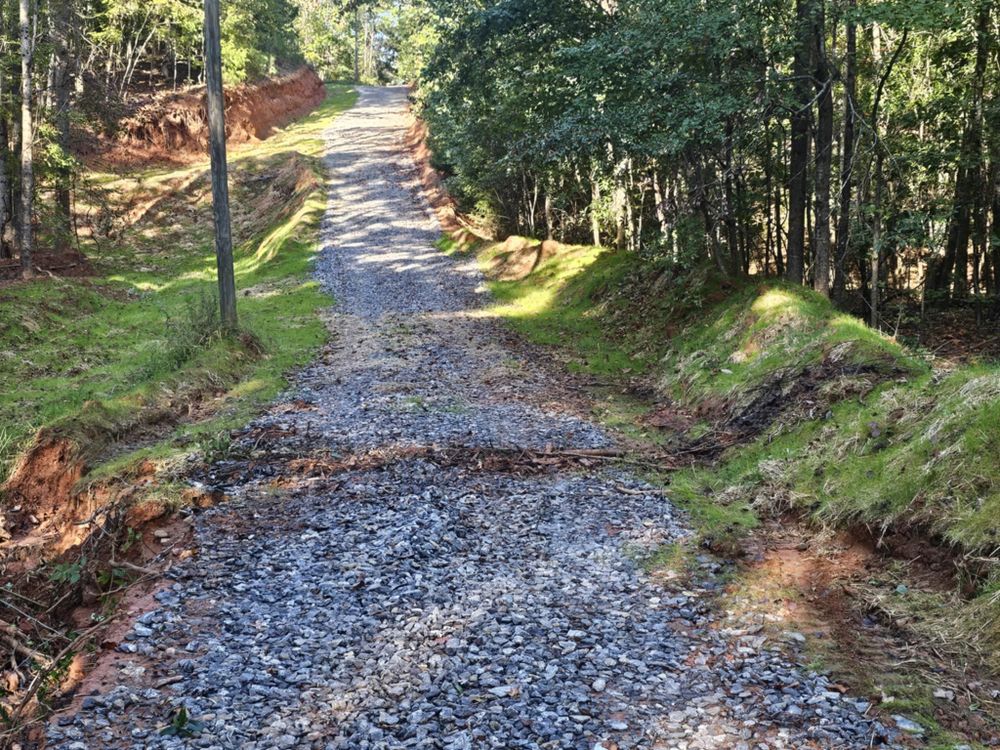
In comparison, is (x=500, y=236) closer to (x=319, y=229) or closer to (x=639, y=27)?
(x=319, y=229)

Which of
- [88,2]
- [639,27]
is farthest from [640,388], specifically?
[88,2]

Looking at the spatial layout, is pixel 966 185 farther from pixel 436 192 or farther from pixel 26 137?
pixel 436 192

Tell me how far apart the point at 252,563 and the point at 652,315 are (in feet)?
43.4

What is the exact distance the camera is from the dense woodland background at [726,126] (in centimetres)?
1380

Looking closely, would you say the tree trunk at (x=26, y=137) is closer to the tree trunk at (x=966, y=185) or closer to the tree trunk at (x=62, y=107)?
the tree trunk at (x=62, y=107)

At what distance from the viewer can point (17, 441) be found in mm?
11273

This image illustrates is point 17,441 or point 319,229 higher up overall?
point 319,229

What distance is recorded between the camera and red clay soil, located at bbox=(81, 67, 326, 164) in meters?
41.0

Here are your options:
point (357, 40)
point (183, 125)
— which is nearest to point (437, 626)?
point (183, 125)

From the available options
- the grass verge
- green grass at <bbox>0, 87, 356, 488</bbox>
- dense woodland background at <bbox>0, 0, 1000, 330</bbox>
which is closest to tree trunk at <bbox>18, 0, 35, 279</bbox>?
dense woodland background at <bbox>0, 0, 1000, 330</bbox>

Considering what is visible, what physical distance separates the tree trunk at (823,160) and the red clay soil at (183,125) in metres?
31.8

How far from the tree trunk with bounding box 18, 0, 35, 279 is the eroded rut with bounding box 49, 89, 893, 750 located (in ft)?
49.2

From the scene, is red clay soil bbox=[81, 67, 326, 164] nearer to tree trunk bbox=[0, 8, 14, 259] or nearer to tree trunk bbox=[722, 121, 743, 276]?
tree trunk bbox=[0, 8, 14, 259]

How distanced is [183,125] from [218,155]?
102ft
